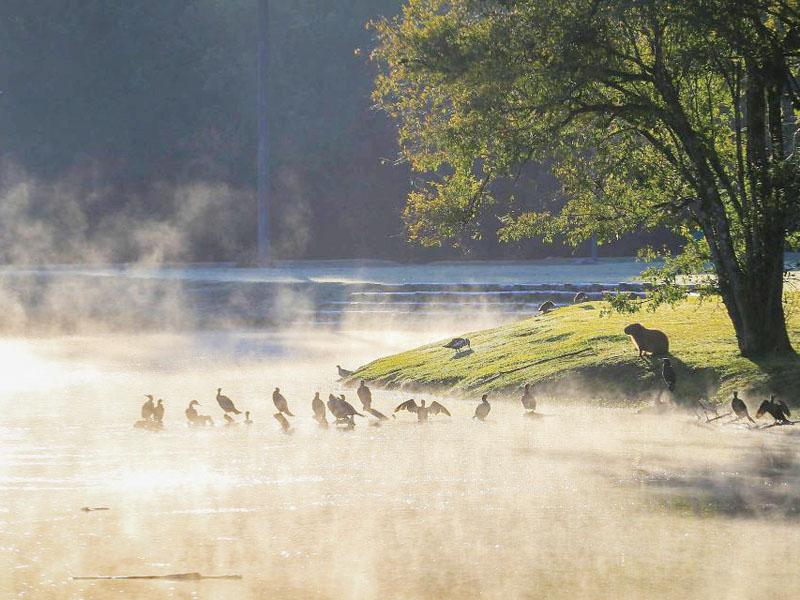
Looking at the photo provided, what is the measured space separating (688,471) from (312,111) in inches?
2483

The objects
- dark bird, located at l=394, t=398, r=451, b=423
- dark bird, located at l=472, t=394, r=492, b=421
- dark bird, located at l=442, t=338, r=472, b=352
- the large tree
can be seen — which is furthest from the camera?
dark bird, located at l=442, t=338, r=472, b=352

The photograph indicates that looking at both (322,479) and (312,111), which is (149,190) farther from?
(322,479)

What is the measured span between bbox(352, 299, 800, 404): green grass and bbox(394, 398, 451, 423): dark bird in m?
2.60

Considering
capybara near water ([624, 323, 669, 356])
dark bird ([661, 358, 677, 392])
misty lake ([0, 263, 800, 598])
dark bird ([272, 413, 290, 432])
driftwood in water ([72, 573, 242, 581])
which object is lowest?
driftwood in water ([72, 573, 242, 581])

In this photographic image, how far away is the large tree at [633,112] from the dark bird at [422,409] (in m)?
3.53

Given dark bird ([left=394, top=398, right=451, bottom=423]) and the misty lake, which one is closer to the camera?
the misty lake

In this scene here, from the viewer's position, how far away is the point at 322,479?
49.7 feet

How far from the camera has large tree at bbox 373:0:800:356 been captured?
68.6 feet

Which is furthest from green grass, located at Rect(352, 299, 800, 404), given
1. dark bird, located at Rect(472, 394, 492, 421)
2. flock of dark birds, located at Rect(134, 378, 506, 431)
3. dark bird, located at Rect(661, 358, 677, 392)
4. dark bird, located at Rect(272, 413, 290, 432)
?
dark bird, located at Rect(272, 413, 290, 432)

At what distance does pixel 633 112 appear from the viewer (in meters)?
21.8

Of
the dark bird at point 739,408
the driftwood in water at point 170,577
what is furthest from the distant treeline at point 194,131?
the driftwood in water at point 170,577

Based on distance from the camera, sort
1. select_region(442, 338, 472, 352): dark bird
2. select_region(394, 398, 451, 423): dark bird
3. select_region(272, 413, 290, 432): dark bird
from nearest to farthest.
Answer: select_region(272, 413, 290, 432): dark bird, select_region(394, 398, 451, 423): dark bird, select_region(442, 338, 472, 352): dark bird

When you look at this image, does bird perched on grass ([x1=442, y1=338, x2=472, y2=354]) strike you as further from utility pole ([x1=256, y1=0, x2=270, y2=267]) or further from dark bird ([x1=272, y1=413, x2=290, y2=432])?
utility pole ([x1=256, y1=0, x2=270, y2=267])

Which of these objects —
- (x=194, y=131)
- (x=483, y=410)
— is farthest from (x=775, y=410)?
(x=194, y=131)
